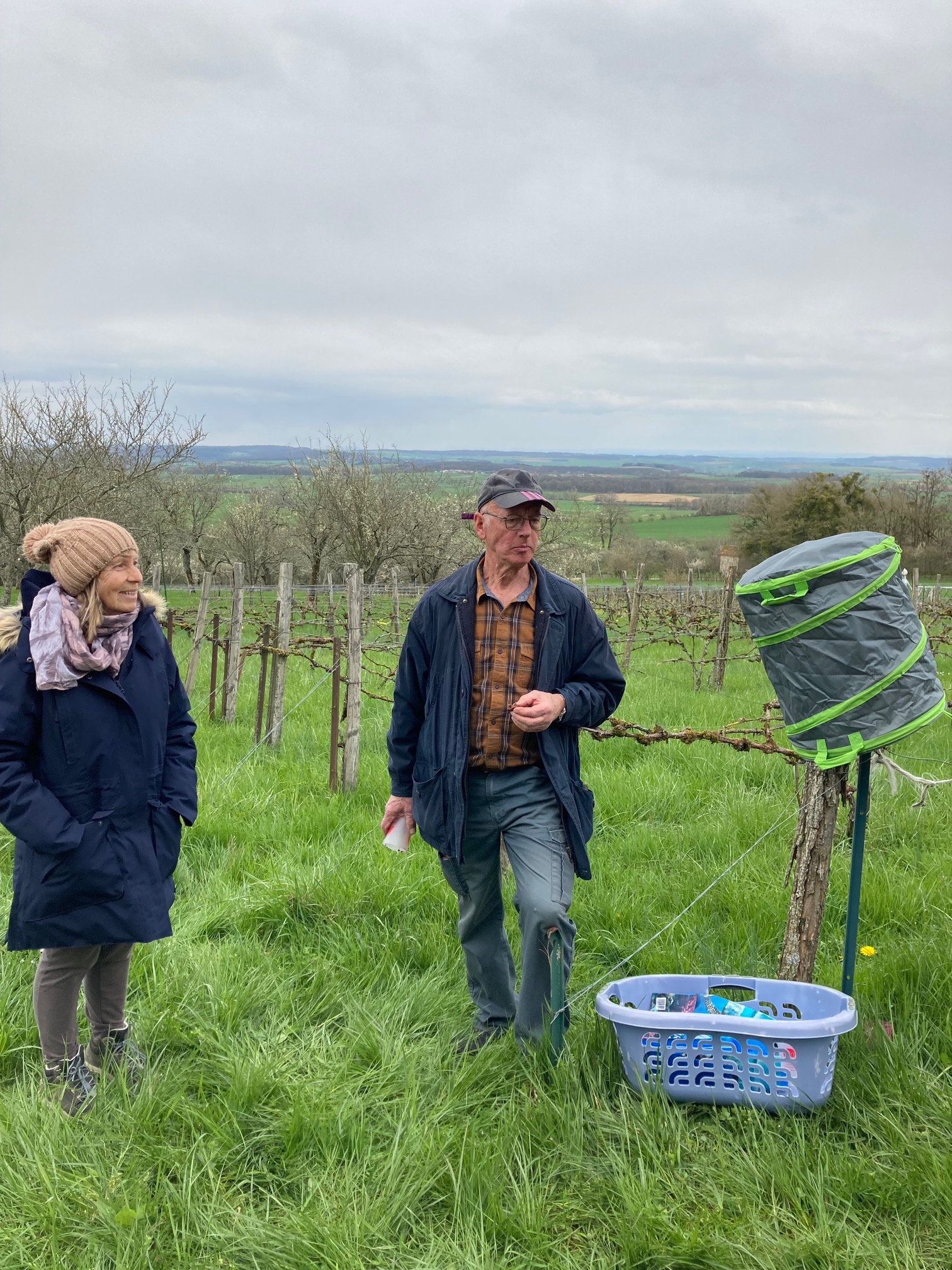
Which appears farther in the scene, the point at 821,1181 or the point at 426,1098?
the point at 426,1098

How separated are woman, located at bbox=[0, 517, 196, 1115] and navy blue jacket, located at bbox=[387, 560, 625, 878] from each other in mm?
766

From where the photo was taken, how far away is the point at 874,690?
2492mm

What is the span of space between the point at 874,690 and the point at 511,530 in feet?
3.78

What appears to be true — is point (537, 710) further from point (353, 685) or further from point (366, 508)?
point (366, 508)

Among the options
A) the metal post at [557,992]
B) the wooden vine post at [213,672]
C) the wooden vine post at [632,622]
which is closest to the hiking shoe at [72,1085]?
the metal post at [557,992]

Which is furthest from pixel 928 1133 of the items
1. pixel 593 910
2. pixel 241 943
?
pixel 241 943

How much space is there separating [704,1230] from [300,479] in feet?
124

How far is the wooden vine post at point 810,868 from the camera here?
285cm

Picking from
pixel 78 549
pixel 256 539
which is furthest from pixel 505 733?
pixel 256 539

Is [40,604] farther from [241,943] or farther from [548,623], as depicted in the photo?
[241,943]

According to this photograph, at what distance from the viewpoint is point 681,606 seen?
23.1 meters

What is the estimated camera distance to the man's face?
2822 millimetres

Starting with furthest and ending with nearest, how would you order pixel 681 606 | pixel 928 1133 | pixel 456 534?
pixel 456 534 < pixel 681 606 < pixel 928 1133

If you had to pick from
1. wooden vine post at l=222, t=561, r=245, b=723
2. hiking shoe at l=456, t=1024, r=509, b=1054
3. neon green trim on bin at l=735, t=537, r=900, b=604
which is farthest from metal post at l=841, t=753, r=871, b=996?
wooden vine post at l=222, t=561, r=245, b=723
